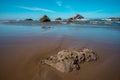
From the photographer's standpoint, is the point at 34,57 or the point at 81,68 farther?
the point at 34,57

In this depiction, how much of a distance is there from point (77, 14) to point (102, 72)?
49.0m

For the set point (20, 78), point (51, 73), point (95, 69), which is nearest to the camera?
point (20, 78)

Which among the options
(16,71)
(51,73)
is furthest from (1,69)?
(51,73)

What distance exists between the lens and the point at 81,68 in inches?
154

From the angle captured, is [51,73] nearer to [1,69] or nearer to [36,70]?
[36,70]

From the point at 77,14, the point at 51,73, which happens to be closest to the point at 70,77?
the point at 51,73

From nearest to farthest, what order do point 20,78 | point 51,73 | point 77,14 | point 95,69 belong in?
point 20,78 → point 51,73 → point 95,69 → point 77,14

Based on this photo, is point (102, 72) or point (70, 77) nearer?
point (70, 77)

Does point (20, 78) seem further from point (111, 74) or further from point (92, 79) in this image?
point (111, 74)

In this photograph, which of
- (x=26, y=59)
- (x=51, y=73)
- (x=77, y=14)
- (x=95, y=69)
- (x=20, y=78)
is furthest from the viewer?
(x=77, y=14)

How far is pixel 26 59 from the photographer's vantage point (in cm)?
453

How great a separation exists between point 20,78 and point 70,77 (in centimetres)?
142

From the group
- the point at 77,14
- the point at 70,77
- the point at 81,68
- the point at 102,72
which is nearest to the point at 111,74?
the point at 102,72

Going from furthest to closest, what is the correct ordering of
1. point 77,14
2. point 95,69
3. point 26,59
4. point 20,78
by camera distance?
point 77,14 → point 26,59 → point 95,69 → point 20,78
